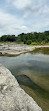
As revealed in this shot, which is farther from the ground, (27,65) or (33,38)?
(33,38)

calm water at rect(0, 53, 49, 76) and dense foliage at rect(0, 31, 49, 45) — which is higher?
dense foliage at rect(0, 31, 49, 45)

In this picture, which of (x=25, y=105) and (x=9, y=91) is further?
(x=9, y=91)

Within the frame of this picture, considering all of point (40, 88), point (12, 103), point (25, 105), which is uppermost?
point (12, 103)

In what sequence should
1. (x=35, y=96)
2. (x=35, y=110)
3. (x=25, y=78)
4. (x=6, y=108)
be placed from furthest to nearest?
(x=25, y=78)
(x=35, y=96)
(x=35, y=110)
(x=6, y=108)

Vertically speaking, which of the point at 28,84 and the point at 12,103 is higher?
Result: the point at 12,103

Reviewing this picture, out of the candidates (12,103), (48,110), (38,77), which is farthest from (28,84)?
(12,103)

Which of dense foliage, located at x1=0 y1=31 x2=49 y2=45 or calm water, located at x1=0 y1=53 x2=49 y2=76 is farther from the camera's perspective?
dense foliage, located at x1=0 y1=31 x2=49 y2=45

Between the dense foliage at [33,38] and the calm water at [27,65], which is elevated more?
the dense foliage at [33,38]

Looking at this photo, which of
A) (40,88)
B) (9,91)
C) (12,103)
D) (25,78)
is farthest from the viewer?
(25,78)

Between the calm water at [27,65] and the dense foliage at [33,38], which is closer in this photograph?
the calm water at [27,65]

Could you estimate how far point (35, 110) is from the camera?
7777 millimetres

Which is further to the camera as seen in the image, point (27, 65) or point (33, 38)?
point (33, 38)

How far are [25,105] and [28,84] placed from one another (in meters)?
5.44

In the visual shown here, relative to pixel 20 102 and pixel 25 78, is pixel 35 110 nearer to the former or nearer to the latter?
pixel 20 102
